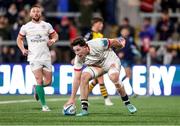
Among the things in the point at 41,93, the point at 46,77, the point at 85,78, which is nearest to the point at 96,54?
the point at 85,78

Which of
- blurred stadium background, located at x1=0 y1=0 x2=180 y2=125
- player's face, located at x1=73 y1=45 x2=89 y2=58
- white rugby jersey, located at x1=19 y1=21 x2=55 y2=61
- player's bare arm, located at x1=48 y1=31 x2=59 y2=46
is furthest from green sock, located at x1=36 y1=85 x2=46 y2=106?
blurred stadium background, located at x1=0 y1=0 x2=180 y2=125

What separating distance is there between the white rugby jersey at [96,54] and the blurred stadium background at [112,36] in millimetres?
7488

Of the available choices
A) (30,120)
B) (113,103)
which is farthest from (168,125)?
(113,103)

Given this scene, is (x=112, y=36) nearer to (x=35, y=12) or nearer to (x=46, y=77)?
(x=46, y=77)

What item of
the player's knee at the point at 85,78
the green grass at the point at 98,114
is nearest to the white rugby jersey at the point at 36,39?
the green grass at the point at 98,114

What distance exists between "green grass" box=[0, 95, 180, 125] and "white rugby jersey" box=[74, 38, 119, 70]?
3.46 ft

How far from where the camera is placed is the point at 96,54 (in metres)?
16.7

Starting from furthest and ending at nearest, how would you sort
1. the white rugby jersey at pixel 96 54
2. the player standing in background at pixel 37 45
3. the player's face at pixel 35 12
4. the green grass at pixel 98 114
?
the player standing in background at pixel 37 45 < the player's face at pixel 35 12 < the white rugby jersey at pixel 96 54 < the green grass at pixel 98 114

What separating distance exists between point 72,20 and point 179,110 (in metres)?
12.9

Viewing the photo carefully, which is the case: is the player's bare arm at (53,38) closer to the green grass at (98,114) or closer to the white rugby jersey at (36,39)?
the white rugby jersey at (36,39)

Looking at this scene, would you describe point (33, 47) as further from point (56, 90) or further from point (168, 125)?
point (56, 90)

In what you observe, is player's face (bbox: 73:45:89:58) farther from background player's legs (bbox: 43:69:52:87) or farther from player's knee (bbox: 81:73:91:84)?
background player's legs (bbox: 43:69:52:87)

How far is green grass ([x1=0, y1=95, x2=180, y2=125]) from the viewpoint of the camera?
15.1 m

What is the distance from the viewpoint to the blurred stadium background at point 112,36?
2544 cm
